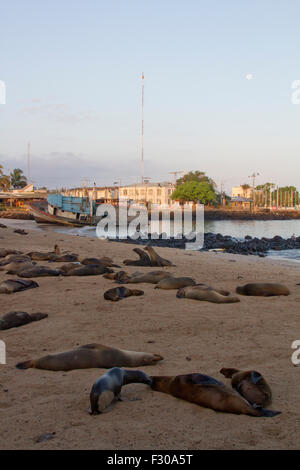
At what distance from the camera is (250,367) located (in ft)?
13.7

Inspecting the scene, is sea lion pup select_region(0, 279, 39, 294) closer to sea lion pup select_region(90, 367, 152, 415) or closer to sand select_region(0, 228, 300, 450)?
sand select_region(0, 228, 300, 450)

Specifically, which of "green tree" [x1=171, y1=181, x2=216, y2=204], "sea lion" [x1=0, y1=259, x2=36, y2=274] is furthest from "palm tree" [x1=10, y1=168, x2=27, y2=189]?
"sea lion" [x1=0, y1=259, x2=36, y2=274]

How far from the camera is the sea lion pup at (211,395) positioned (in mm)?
3143

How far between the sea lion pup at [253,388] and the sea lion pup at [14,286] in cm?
550

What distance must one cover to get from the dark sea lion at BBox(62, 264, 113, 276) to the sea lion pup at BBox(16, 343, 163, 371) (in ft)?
18.5

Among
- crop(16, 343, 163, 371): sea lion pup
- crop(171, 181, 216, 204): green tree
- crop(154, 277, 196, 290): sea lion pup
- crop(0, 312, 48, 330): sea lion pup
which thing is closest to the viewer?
crop(16, 343, 163, 371): sea lion pup

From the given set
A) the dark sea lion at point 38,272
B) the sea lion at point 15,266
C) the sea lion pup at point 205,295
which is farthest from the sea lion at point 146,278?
the sea lion at point 15,266

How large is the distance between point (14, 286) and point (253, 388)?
5.78 meters

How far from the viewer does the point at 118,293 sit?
750 cm

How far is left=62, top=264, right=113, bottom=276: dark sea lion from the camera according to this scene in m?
9.91

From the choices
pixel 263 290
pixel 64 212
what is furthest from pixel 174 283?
pixel 64 212

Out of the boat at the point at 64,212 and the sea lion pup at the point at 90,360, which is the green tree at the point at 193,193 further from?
the sea lion pup at the point at 90,360

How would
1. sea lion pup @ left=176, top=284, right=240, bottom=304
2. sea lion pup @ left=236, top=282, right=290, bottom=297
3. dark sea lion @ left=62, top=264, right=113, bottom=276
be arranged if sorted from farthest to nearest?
dark sea lion @ left=62, top=264, right=113, bottom=276 → sea lion pup @ left=236, top=282, right=290, bottom=297 → sea lion pup @ left=176, top=284, right=240, bottom=304

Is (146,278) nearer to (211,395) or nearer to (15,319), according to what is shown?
(15,319)
